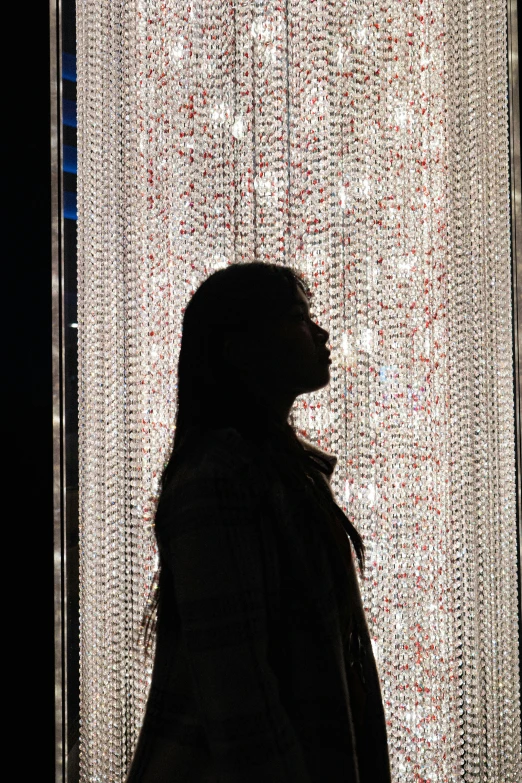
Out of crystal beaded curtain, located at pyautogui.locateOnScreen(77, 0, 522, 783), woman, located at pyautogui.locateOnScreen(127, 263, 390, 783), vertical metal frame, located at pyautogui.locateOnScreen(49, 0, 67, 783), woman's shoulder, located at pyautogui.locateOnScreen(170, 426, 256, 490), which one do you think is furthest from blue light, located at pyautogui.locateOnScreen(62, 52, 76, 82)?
woman's shoulder, located at pyautogui.locateOnScreen(170, 426, 256, 490)

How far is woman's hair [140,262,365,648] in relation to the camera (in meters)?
0.70

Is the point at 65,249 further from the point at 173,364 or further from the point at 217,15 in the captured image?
the point at 217,15

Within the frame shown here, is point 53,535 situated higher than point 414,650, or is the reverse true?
point 53,535

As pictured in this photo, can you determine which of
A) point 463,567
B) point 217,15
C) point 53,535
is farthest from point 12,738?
point 217,15

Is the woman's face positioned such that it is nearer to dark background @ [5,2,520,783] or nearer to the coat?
the coat

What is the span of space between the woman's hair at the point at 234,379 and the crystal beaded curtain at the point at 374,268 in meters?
0.27

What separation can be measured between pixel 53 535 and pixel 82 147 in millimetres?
748

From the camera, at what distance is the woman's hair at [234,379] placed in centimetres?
70

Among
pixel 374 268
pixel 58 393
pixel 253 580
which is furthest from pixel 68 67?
pixel 253 580

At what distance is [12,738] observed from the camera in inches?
51.3

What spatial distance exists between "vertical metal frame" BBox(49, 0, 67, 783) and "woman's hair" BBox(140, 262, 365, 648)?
0.61 metres

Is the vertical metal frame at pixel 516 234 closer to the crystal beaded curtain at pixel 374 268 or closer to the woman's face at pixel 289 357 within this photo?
the crystal beaded curtain at pixel 374 268

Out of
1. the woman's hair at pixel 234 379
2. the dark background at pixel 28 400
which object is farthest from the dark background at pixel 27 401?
the woman's hair at pixel 234 379

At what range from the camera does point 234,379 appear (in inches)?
28.2
